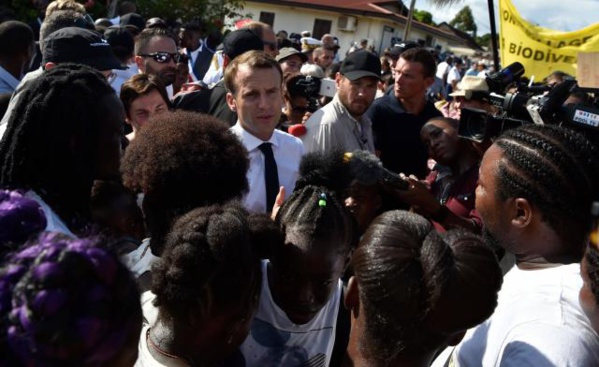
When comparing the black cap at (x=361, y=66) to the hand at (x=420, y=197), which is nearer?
the hand at (x=420, y=197)

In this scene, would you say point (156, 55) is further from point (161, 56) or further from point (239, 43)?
point (239, 43)

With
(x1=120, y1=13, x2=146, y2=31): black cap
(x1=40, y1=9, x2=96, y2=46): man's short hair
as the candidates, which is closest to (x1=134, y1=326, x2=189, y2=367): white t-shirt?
(x1=40, y1=9, x2=96, y2=46): man's short hair

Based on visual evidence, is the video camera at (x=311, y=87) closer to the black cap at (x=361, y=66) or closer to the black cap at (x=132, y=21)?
the black cap at (x=361, y=66)

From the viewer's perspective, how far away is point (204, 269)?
57.9 inches

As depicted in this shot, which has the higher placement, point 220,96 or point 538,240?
point 538,240

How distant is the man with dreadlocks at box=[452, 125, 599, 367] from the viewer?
4.90 feet

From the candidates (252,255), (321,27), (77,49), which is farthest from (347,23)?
(252,255)

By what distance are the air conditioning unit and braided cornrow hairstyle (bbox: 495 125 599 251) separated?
104 feet

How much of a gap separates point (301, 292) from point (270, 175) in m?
1.22

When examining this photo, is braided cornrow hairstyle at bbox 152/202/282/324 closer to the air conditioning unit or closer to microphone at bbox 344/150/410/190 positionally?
microphone at bbox 344/150/410/190

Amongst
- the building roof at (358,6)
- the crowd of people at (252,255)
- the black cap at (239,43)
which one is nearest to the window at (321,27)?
the building roof at (358,6)

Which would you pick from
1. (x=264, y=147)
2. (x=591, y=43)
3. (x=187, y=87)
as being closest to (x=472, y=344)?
(x=264, y=147)

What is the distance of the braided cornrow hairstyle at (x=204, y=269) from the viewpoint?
1469 millimetres

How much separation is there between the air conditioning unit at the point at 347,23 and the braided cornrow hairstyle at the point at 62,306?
3287cm
